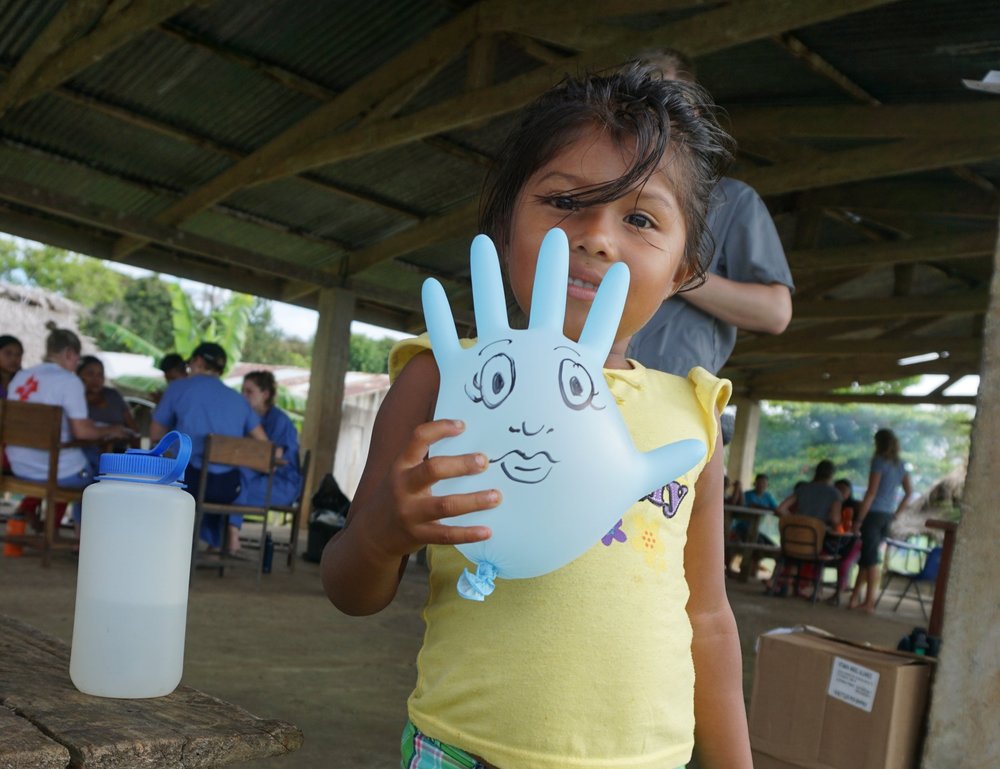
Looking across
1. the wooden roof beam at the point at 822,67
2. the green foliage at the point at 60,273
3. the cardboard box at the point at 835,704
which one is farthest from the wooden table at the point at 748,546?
the green foliage at the point at 60,273

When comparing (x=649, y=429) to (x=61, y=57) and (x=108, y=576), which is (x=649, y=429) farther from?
(x=61, y=57)

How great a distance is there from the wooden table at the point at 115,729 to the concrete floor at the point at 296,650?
188 centimetres

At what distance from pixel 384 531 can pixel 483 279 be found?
0.24 meters

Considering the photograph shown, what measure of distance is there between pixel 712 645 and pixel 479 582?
1.47ft

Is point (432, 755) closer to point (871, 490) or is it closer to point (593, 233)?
point (593, 233)

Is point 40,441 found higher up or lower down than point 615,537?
lower down

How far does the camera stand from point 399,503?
769 mm

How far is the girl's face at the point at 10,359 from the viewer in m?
6.93

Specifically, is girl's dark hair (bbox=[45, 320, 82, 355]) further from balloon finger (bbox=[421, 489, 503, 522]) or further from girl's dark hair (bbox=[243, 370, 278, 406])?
balloon finger (bbox=[421, 489, 503, 522])

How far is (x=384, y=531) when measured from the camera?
0.82 meters

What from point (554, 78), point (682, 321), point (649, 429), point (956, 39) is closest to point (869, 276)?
point (956, 39)

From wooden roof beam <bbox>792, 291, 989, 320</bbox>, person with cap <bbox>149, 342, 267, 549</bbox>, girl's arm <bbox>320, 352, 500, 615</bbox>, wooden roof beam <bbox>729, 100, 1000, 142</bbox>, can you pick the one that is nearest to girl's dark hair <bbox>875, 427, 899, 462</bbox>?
wooden roof beam <bbox>792, 291, 989, 320</bbox>

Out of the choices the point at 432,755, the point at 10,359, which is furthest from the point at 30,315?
the point at 432,755

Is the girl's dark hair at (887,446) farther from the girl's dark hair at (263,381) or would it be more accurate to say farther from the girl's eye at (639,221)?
the girl's eye at (639,221)
